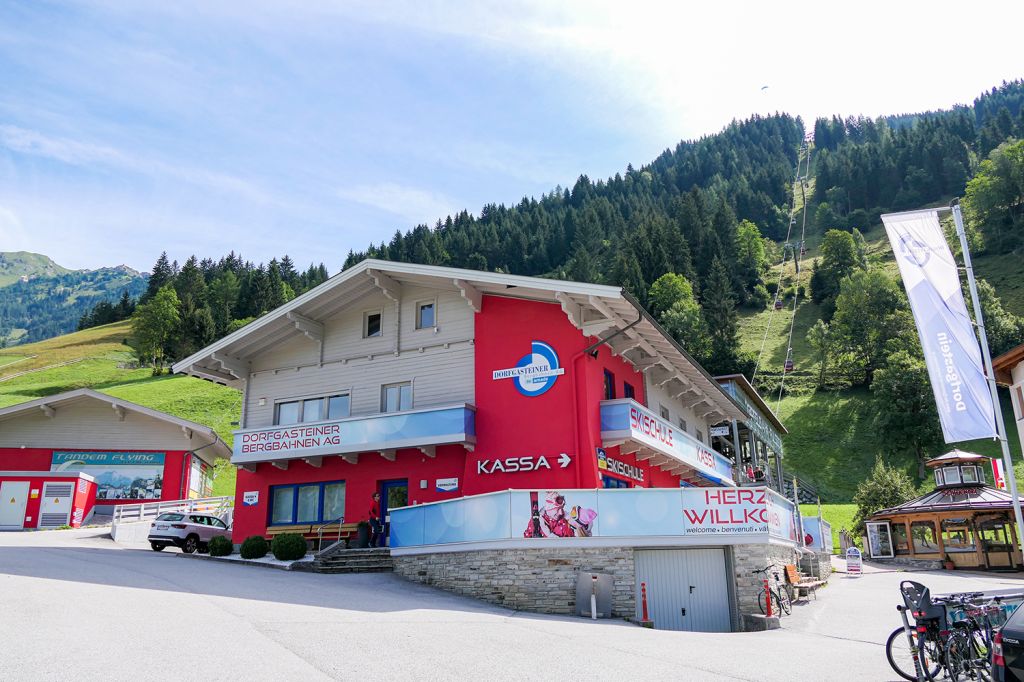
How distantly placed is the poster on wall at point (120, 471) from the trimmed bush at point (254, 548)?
18325mm

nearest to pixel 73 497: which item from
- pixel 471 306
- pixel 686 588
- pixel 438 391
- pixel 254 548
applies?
pixel 254 548

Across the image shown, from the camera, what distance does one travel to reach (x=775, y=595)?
19.0 meters

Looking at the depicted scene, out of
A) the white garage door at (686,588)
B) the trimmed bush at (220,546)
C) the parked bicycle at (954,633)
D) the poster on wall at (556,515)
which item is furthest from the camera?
the trimmed bush at (220,546)

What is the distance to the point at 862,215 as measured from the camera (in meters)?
138

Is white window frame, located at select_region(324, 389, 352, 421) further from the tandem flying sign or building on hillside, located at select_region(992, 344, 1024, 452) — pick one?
building on hillside, located at select_region(992, 344, 1024, 452)

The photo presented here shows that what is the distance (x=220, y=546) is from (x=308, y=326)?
8.11 m

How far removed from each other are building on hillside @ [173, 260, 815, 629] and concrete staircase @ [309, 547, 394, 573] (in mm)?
984

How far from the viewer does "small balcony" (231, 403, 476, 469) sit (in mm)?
23797

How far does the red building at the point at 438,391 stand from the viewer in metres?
23.4

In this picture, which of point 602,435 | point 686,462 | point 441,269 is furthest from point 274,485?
point 686,462

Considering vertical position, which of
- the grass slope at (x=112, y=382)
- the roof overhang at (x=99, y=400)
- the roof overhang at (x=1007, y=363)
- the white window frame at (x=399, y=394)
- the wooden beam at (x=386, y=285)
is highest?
the grass slope at (x=112, y=382)

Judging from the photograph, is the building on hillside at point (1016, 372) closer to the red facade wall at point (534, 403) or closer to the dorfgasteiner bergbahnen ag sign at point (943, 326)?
the dorfgasteiner bergbahnen ag sign at point (943, 326)

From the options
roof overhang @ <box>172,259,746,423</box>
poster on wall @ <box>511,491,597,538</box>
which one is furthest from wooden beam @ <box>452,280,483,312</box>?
poster on wall @ <box>511,491,597,538</box>

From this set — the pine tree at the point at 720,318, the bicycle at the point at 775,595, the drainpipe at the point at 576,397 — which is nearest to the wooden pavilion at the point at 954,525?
the bicycle at the point at 775,595
